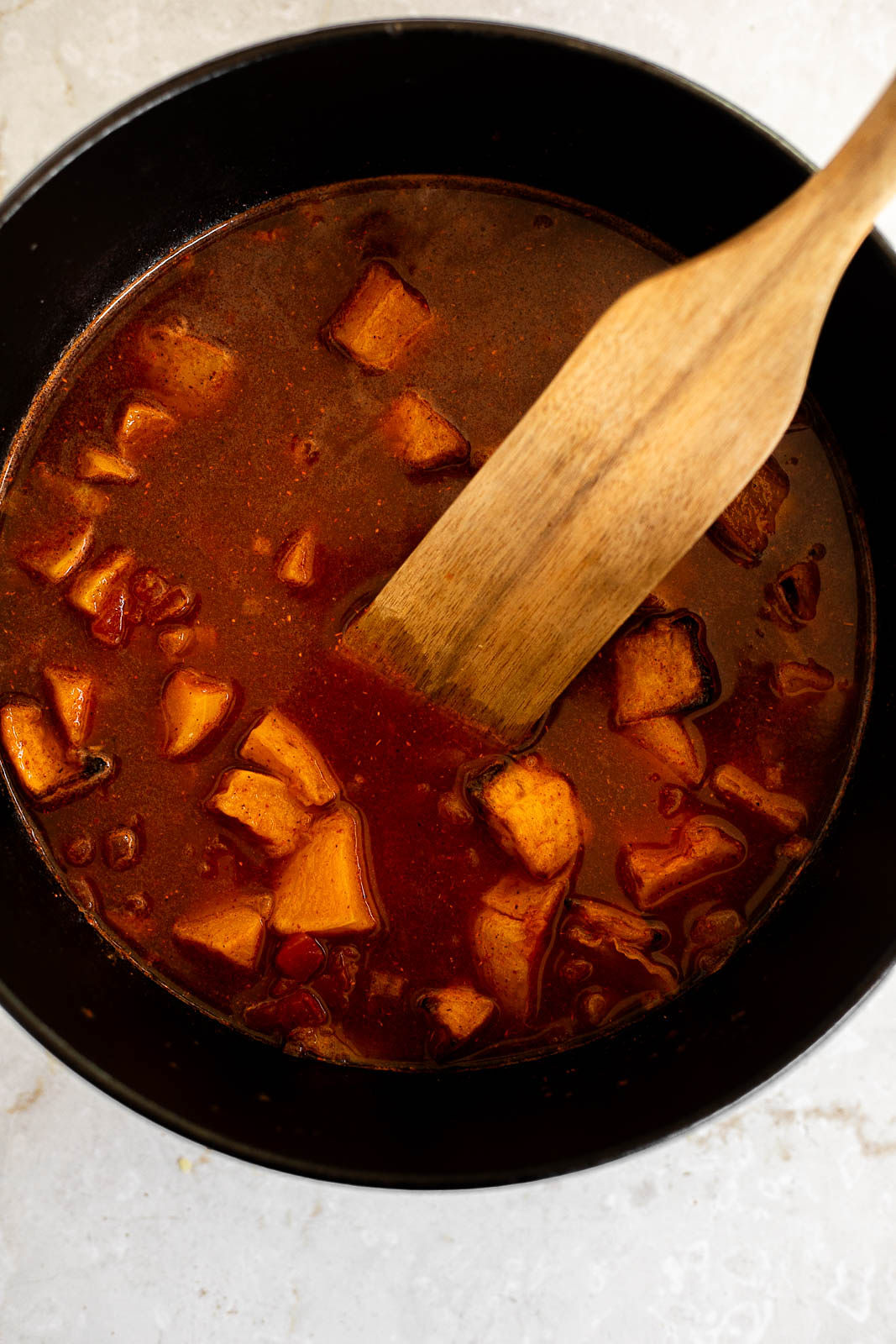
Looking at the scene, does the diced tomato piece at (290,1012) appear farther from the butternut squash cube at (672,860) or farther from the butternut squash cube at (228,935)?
the butternut squash cube at (672,860)

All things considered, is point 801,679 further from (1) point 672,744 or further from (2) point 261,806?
(2) point 261,806

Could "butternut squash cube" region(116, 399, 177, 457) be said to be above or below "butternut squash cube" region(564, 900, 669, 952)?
above

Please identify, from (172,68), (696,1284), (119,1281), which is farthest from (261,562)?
(696,1284)

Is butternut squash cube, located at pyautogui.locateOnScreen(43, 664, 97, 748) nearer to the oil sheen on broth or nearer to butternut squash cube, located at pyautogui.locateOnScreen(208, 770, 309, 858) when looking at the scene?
the oil sheen on broth

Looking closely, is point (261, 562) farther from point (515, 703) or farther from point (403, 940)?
point (403, 940)

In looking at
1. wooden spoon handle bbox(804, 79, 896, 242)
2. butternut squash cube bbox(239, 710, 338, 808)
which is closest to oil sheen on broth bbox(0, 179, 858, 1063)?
butternut squash cube bbox(239, 710, 338, 808)

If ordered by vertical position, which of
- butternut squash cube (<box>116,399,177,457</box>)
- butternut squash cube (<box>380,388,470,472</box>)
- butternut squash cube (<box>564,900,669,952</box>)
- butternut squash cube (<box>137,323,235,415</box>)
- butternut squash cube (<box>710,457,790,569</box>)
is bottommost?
butternut squash cube (<box>564,900,669,952</box>)
